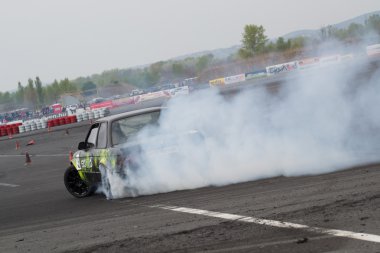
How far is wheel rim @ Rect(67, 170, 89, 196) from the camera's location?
34.6ft

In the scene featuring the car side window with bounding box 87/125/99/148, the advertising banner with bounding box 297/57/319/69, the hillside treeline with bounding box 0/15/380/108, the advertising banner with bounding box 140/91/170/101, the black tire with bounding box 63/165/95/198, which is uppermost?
the hillside treeline with bounding box 0/15/380/108

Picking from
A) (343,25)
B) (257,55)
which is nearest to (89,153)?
(343,25)

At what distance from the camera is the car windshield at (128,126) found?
367 inches

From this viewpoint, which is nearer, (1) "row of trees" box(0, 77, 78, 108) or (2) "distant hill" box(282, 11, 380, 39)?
(2) "distant hill" box(282, 11, 380, 39)

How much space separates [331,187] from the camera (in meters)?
7.09

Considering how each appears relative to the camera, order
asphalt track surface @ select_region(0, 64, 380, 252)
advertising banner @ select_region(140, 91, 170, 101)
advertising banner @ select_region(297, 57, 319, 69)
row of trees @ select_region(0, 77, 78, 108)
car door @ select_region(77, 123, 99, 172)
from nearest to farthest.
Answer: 1. asphalt track surface @ select_region(0, 64, 380, 252)
2. car door @ select_region(77, 123, 99, 172)
3. advertising banner @ select_region(297, 57, 319, 69)
4. advertising banner @ select_region(140, 91, 170, 101)
5. row of trees @ select_region(0, 77, 78, 108)

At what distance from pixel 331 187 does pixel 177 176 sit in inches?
121

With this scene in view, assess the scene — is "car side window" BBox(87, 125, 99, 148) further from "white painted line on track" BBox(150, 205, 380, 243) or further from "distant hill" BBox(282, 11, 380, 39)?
"distant hill" BBox(282, 11, 380, 39)

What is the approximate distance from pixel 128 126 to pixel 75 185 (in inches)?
83.1

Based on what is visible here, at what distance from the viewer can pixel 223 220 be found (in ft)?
20.8

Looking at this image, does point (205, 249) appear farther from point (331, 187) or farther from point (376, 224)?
point (331, 187)

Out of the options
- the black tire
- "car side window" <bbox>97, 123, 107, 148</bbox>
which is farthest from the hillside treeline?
the black tire

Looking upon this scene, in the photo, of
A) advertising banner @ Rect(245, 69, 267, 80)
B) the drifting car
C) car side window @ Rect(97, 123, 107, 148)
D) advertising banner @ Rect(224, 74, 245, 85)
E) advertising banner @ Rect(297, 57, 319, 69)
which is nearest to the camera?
the drifting car

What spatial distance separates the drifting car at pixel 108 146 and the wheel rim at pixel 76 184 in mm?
71
